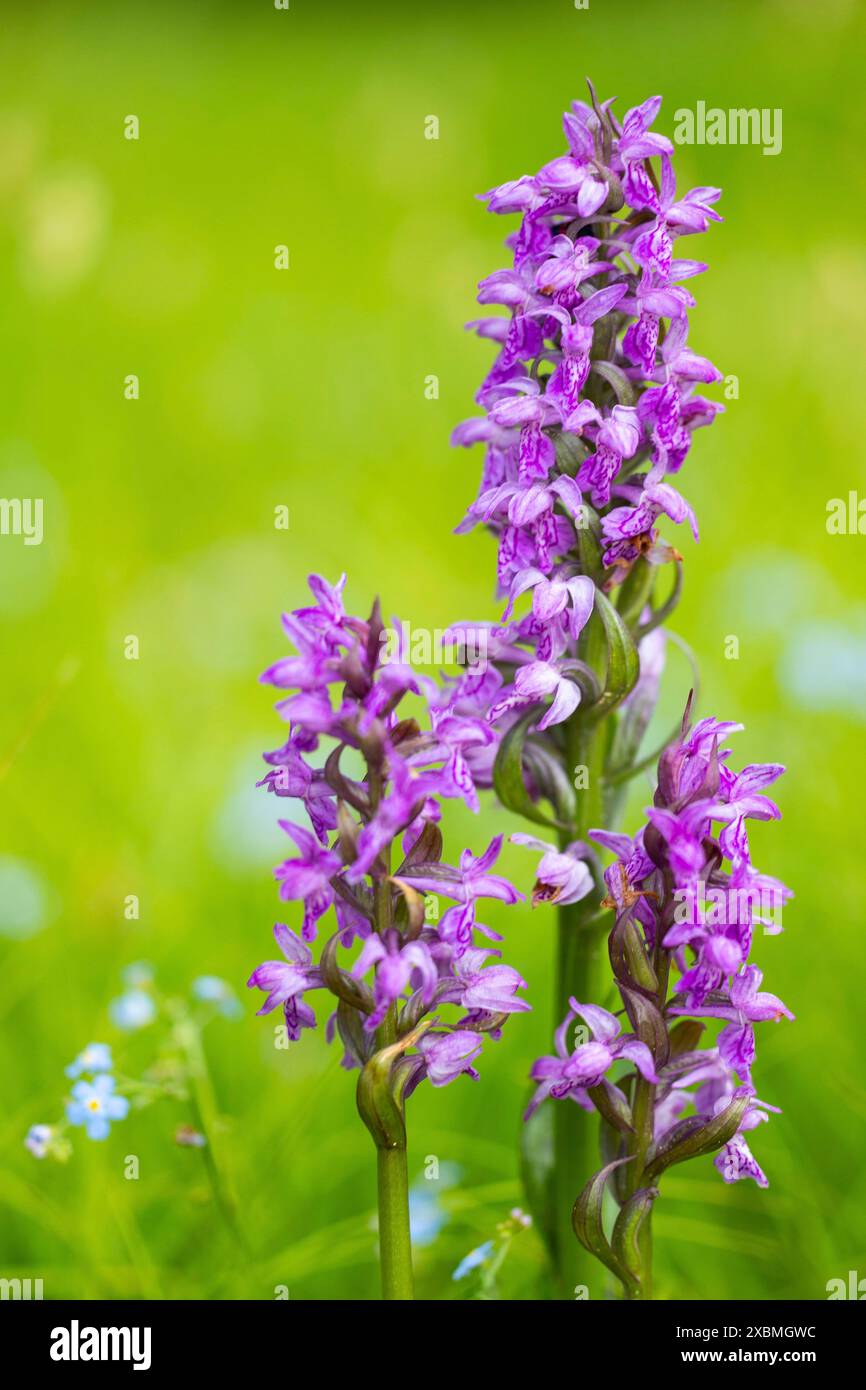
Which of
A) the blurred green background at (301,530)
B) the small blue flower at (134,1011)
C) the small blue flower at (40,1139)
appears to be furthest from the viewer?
the blurred green background at (301,530)

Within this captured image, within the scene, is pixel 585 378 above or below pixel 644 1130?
above

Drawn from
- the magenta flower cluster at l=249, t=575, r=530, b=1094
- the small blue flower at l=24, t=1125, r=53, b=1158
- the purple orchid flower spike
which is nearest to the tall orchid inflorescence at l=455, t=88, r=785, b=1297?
the purple orchid flower spike

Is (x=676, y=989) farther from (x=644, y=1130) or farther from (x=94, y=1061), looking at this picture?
(x=94, y=1061)

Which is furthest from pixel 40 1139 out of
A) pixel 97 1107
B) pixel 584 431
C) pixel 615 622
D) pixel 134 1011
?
pixel 584 431

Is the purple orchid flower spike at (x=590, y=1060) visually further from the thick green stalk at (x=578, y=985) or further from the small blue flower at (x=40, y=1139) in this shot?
the small blue flower at (x=40, y=1139)

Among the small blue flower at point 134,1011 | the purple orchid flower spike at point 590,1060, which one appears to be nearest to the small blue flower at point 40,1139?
the small blue flower at point 134,1011

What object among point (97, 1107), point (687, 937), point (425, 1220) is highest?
point (687, 937)

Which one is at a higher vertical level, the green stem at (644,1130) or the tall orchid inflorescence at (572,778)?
the tall orchid inflorescence at (572,778)

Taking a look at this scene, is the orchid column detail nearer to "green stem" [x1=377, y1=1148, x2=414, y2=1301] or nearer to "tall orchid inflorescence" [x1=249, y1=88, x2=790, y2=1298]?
"tall orchid inflorescence" [x1=249, y1=88, x2=790, y2=1298]
